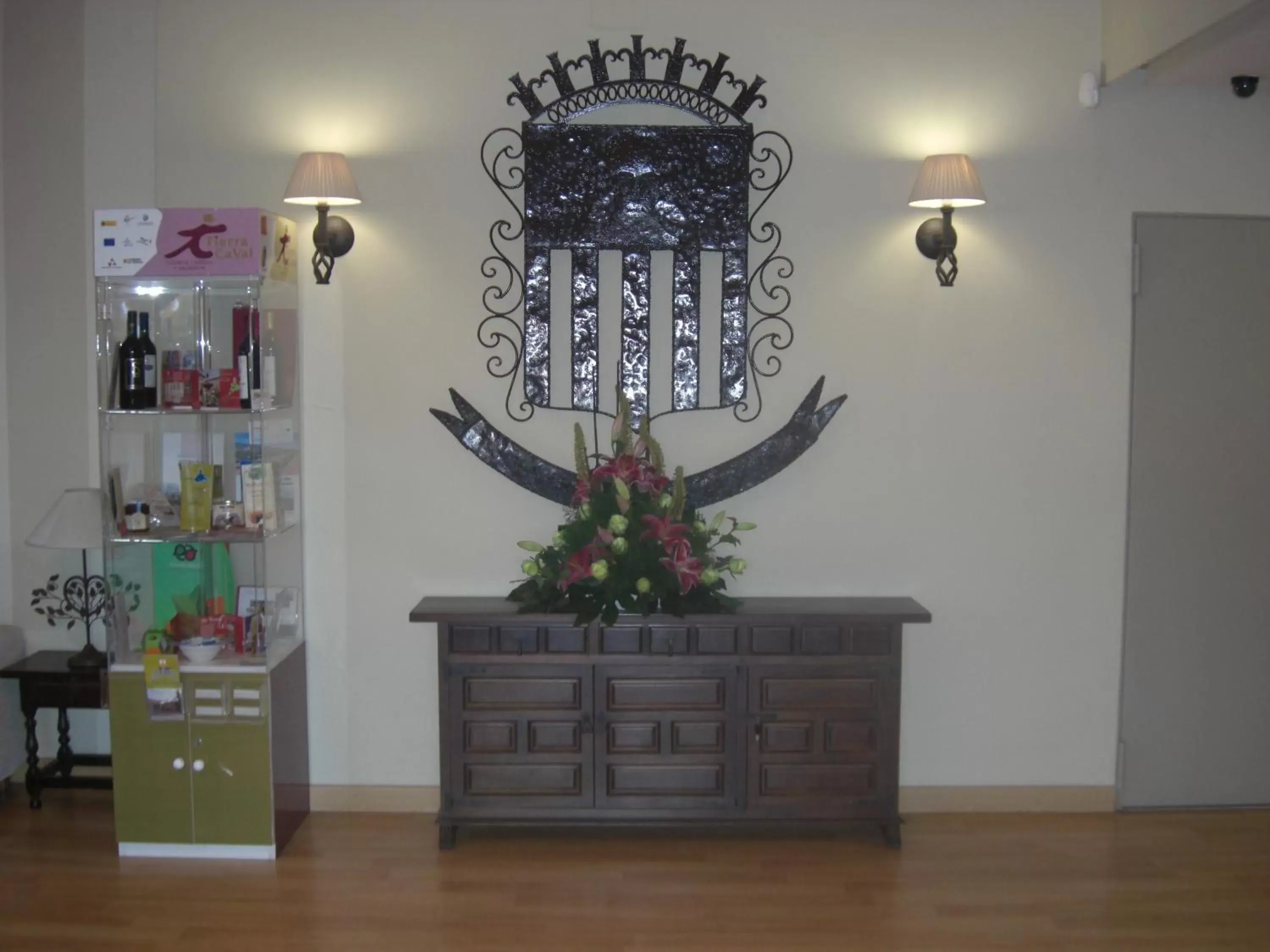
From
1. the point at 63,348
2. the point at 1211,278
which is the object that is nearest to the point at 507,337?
the point at 63,348

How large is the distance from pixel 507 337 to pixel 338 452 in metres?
0.78

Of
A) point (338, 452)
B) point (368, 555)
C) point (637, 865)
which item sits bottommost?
point (637, 865)

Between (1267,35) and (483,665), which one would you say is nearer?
(1267,35)

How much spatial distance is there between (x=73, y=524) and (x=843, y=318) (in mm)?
2960

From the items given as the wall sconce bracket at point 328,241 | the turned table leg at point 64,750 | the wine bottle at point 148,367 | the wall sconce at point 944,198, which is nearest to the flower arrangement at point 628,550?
the wall sconce bracket at point 328,241

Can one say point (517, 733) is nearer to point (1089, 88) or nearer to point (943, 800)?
point (943, 800)

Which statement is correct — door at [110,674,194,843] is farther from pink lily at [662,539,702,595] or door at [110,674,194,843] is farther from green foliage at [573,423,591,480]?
pink lily at [662,539,702,595]

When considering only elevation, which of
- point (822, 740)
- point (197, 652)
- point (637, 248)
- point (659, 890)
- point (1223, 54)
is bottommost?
point (659, 890)

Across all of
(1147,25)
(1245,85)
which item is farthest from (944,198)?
(1245,85)

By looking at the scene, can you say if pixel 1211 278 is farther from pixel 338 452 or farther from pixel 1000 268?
pixel 338 452

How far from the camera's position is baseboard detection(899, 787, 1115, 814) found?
14.3ft

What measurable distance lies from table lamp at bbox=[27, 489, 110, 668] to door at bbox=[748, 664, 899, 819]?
239 cm

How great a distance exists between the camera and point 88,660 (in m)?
4.23

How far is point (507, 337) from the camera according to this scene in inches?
167
